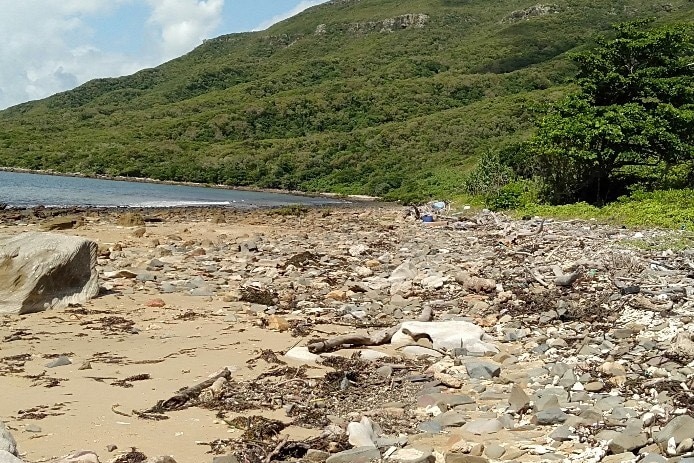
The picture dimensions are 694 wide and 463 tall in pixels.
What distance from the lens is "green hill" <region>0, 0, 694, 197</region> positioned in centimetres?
8912

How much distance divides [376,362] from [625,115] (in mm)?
19449

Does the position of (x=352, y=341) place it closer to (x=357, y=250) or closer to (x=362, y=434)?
(x=362, y=434)

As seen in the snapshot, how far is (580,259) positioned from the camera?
460 inches

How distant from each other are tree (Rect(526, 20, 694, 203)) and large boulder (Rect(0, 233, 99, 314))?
714 inches

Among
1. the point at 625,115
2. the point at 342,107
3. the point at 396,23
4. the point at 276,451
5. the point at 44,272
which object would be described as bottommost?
the point at 276,451

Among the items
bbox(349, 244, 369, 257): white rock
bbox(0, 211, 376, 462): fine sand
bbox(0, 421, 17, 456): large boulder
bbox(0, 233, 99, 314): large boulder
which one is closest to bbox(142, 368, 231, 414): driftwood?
bbox(0, 211, 376, 462): fine sand

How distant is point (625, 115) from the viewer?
23.1m

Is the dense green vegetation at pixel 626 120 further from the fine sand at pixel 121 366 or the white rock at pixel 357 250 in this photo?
the fine sand at pixel 121 366

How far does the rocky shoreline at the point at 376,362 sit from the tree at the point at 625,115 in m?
10.4

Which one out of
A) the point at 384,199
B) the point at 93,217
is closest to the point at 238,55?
the point at 384,199

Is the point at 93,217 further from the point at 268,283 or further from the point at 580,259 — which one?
the point at 580,259

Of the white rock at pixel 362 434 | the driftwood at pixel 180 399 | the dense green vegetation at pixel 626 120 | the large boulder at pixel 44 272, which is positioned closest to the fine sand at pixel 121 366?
the driftwood at pixel 180 399

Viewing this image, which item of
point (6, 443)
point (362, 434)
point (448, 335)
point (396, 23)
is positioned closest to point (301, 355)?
point (448, 335)

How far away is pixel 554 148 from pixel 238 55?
174m
